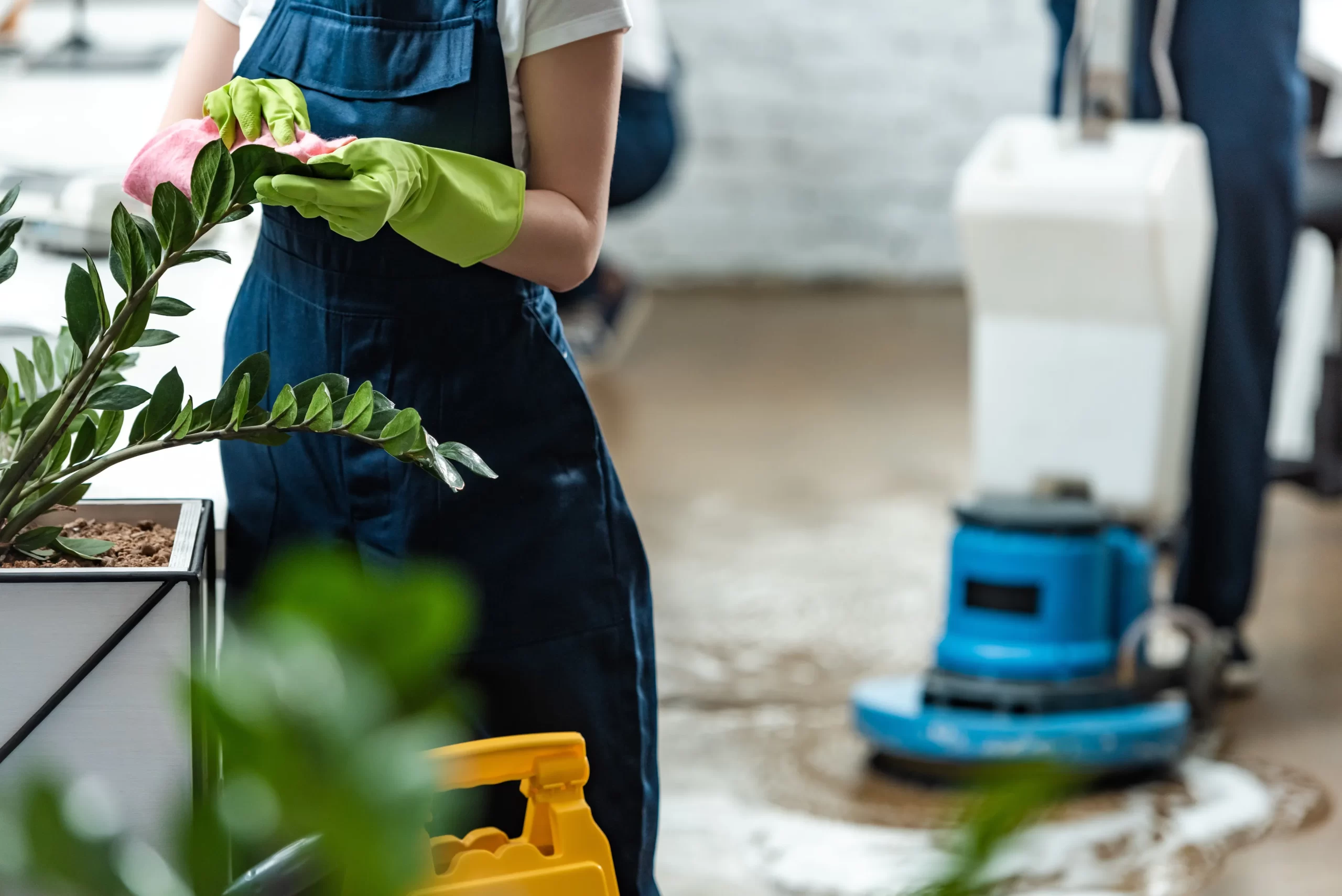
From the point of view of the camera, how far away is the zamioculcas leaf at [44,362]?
3.47 ft

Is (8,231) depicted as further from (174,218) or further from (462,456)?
(462,456)

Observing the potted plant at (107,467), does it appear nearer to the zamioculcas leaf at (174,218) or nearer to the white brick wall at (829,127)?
the zamioculcas leaf at (174,218)

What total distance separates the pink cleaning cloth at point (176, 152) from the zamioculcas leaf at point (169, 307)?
0.15 meters

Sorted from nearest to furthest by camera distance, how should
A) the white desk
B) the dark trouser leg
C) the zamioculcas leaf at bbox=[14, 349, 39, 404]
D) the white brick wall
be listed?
1. the zamioculcas leaf at bbox=[14, 349, 39, 404]
2. the white desk
3. the dark trouser leg
4. the white brick wall

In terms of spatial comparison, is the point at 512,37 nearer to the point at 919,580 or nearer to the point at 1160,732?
the point at 1160,732

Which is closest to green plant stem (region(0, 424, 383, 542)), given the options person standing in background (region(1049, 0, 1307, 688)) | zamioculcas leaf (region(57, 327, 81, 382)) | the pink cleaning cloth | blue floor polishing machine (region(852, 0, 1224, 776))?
zamioculcas leaf (region(57, 327, 81, 382))

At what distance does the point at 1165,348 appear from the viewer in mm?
2275

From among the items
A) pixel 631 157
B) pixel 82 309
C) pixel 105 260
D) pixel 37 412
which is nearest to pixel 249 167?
pixel 82 309

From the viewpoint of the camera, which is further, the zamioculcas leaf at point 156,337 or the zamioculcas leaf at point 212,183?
the zamioculcas leaf at point 156,337

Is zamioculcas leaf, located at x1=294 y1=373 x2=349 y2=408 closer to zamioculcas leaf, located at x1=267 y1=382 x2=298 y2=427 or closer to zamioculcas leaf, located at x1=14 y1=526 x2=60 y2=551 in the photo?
zamioculcas leaf, located at x1=267 y1=382 x2=298 y2=427

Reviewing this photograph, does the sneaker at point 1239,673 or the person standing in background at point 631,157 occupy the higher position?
the person standing in background at point 631,157

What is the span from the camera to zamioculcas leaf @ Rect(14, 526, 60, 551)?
967mm

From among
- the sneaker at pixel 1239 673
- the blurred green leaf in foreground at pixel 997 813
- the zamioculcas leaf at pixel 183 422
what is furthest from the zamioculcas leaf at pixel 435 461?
the sneaker at pixel 1239 673

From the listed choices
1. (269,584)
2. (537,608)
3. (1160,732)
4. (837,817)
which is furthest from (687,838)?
(269,584)
